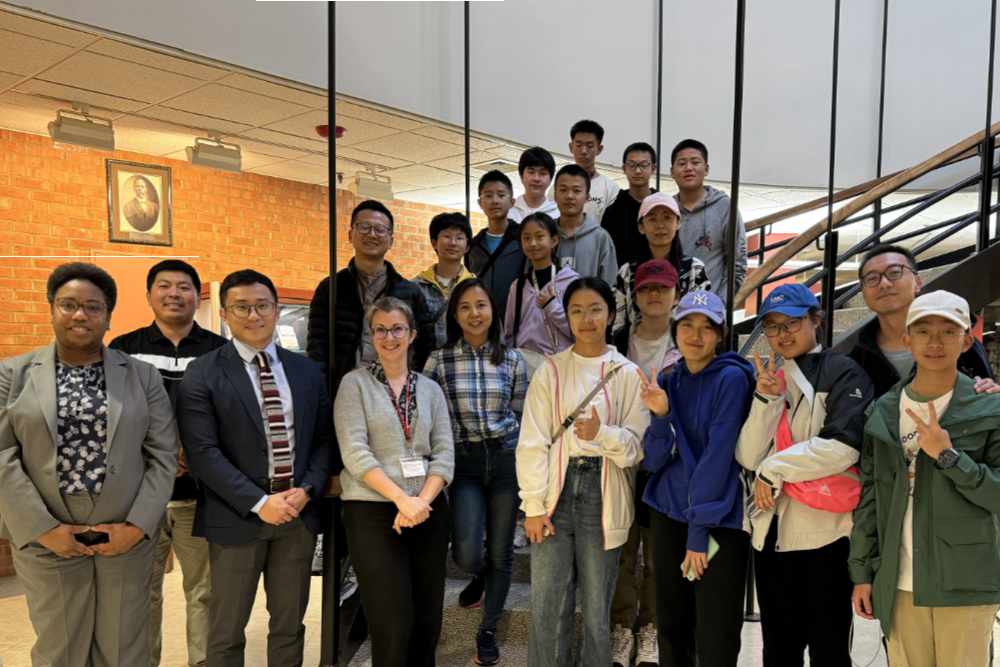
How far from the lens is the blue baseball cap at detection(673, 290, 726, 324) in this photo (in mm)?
1870

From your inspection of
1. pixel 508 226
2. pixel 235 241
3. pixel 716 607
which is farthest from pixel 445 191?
pixel 716 607

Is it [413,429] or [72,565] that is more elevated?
[413,429]

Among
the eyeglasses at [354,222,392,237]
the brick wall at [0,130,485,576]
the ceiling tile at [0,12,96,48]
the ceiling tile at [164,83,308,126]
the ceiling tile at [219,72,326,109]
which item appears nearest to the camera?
the eyeglasses at [354,222,392,237]

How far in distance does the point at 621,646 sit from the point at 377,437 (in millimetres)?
1145

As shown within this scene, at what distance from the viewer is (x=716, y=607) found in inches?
71.5

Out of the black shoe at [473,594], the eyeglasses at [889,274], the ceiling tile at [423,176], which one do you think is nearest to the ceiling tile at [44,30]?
the ceiling tile at [423,176]

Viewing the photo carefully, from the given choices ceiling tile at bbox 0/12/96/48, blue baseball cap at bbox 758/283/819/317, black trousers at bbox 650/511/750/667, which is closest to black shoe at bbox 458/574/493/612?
black trousers at bbox 650/511/750/667

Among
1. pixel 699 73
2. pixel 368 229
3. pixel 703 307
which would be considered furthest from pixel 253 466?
pixel 699 73

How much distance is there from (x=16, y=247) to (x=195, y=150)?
149 cm

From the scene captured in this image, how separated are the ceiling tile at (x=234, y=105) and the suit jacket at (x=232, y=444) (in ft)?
9.08

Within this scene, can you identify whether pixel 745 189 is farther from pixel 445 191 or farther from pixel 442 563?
pixel 442 563

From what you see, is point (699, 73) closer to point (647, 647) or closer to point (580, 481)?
point (580, 481)

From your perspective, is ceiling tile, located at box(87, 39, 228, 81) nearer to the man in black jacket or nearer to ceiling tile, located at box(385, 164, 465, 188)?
ceiling tile, located at box(385, 164, 465, 188)

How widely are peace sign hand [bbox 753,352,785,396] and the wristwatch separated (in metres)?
0.38
